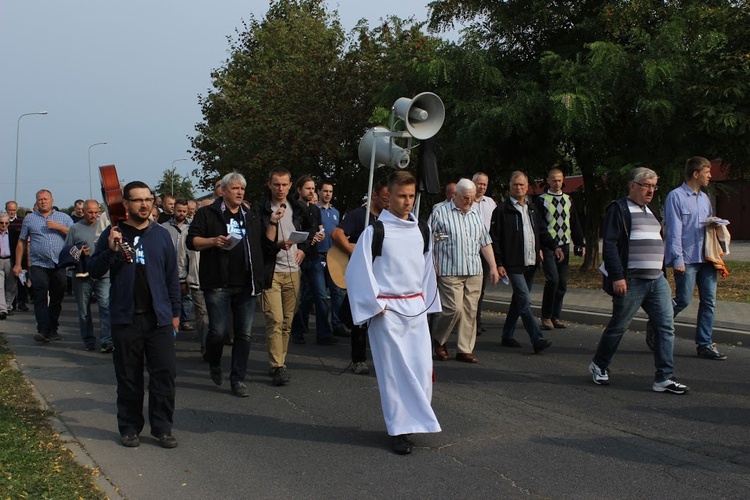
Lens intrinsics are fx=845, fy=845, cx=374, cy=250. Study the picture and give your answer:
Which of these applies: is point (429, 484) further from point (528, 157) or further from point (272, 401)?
point (528, 157)

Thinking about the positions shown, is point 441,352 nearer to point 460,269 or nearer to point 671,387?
point 460,269

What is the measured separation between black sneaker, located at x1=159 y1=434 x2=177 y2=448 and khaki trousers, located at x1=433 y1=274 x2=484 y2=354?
358 centimetres

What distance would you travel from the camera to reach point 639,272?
7199mm

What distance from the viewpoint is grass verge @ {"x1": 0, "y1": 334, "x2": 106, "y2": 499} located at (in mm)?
4695

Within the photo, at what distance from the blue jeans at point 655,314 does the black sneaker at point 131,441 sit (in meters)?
4.00

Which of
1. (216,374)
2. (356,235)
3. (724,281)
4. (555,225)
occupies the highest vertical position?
(555,225)

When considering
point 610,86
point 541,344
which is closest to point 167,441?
point 541,344

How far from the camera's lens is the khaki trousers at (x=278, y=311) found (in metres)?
7.86

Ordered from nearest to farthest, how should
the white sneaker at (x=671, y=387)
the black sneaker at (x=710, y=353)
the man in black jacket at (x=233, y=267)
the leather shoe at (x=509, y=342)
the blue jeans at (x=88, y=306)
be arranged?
the white sneaker at (x=671, y=387) < the man in black jacket at (x=233, y=267) < the black sneaker at (x=710, y=353) < the leather shoe at (x=509, y=342) < the blue jeans at (x=88, y=306)

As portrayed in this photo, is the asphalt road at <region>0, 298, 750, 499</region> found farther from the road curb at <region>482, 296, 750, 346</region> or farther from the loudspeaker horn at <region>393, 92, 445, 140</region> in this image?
the loudspeaker horn at <region>393, 92, 445, 140</region>

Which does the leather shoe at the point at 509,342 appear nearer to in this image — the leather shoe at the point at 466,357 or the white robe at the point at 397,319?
the leather shoe at the point at 466,357

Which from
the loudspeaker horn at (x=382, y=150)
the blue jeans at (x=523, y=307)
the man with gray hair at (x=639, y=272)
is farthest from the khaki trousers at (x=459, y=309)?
the man with gray hair at (x=639, y=272)

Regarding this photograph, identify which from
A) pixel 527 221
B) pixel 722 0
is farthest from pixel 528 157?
pixel 527 221

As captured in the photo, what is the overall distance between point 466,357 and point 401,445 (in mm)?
3291
